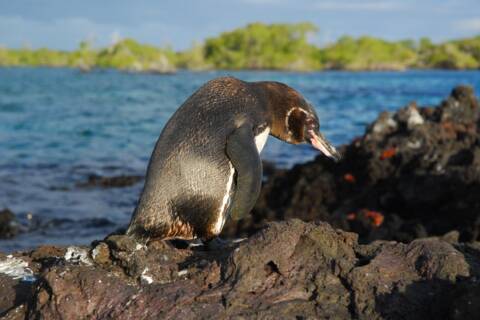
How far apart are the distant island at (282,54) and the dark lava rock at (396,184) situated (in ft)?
352

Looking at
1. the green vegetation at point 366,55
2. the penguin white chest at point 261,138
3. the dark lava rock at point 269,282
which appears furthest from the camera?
the green vegetation at point 366,55

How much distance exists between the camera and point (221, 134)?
3973mm

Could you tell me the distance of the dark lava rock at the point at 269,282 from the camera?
113 inches

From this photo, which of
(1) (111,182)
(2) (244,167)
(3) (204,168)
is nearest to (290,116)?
(2) (244,167)

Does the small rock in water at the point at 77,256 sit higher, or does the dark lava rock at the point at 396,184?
the small rock in water at the point at 77,256

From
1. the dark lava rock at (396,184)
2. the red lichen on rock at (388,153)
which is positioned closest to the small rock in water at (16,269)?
the dark lava rock at (396,184)

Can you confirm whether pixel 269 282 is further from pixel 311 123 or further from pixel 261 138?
pixel 311 123

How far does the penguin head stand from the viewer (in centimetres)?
450

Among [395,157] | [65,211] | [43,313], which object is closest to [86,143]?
[65,211]

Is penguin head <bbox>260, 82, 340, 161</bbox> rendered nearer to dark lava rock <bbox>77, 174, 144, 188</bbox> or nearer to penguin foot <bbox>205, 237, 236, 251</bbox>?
penguin foot <bbox>205, 237, 236, 251</bbox>

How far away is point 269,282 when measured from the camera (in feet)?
9.84

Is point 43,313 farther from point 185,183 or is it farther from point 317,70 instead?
point 317,70

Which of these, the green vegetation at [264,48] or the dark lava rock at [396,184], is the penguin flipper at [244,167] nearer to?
the dark lava rock at [396,184]

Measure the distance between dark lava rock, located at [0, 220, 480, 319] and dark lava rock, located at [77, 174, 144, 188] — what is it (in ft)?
33.9
